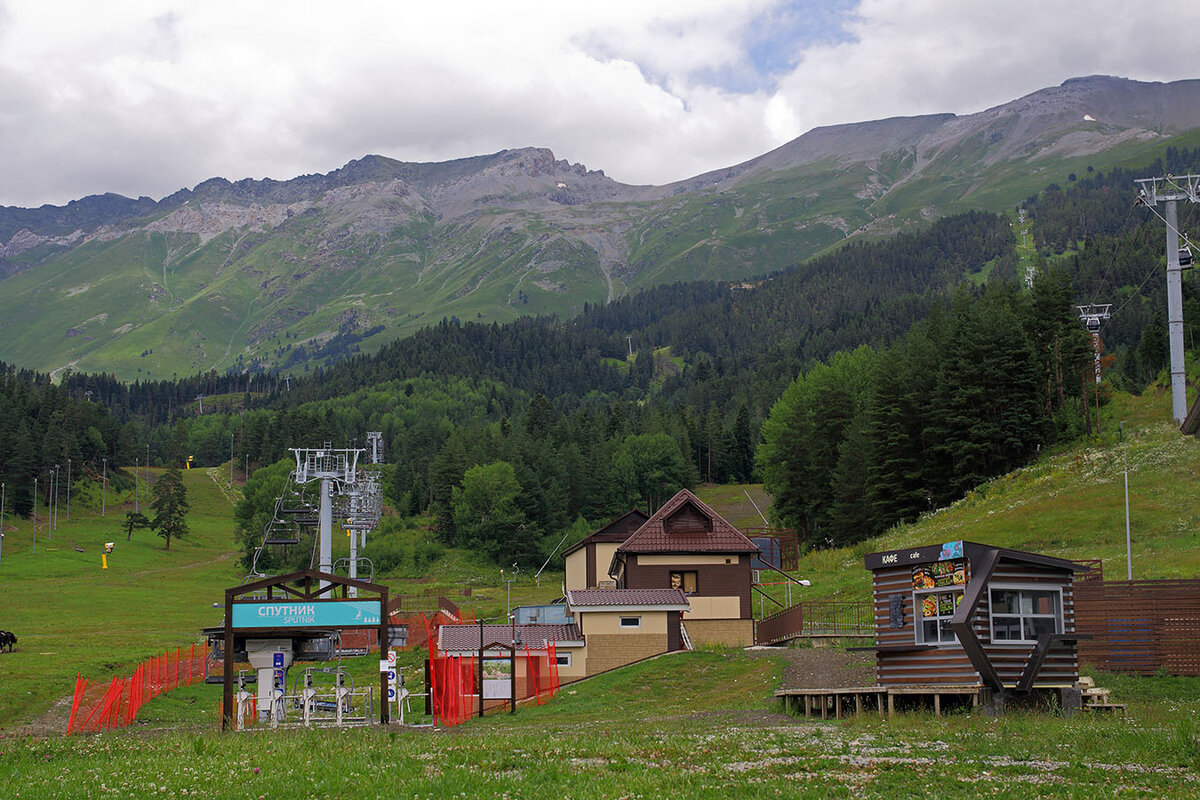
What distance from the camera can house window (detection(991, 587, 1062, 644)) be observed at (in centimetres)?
2647

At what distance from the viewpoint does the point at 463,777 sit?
15.7 m

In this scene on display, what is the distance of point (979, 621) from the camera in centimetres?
2600

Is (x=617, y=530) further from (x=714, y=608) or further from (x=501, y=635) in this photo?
(x=501, y=635)

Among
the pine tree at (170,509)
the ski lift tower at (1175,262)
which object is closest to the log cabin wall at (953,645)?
the ski lift tower at (1175,262)

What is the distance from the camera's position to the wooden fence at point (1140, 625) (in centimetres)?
3048

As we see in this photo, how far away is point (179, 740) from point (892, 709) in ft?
50.2

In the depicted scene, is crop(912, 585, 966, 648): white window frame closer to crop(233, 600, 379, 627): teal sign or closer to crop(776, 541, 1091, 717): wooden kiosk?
crop(776, 541, 1091, 717): wooden kiosk

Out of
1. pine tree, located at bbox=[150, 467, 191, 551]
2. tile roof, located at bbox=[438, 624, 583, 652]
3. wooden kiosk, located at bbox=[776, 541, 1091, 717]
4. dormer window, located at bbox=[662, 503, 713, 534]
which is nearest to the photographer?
wooden kiosk, located at bbox=[776, 541, 1091, 717]

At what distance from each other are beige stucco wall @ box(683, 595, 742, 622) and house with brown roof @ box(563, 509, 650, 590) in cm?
1081

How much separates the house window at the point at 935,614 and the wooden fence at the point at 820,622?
14.5 metres

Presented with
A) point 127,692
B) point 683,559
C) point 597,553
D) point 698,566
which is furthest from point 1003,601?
point 597,553

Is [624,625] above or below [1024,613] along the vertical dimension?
below

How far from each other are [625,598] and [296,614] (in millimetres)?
20209

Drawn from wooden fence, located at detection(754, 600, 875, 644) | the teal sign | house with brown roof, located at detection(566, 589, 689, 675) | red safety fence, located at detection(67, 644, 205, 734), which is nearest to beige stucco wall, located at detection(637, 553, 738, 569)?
wooden fence, located at detection(754, 600, 875, 644)
